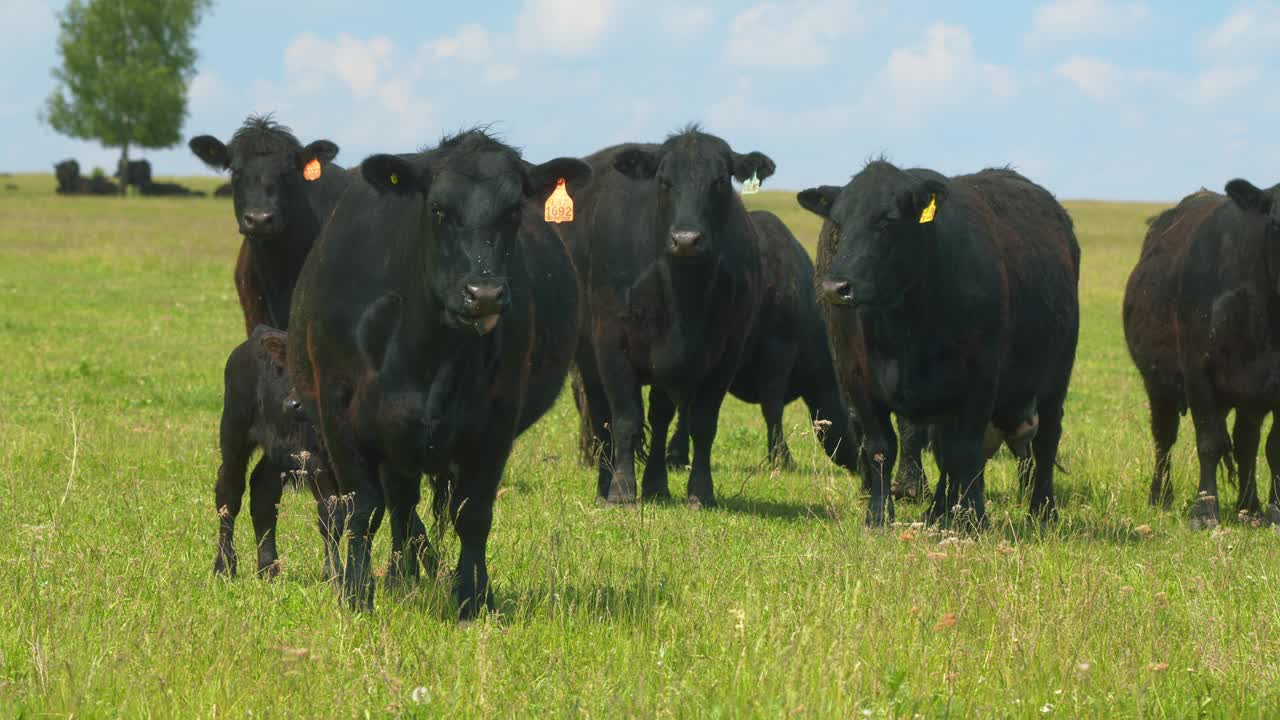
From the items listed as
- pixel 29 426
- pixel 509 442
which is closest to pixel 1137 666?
pixel 509 442

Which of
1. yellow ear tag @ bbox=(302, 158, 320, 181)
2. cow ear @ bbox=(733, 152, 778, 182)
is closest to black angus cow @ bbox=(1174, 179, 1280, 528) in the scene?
cow ear @ bbox=(733, 152, 778, 182)

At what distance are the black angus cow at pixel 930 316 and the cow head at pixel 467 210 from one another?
8.47ft

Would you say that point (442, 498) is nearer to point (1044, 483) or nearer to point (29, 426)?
point (1044, 483)

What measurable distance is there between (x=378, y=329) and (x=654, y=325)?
4432 mm

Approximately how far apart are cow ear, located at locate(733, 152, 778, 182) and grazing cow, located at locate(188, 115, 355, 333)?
3024 millimetres

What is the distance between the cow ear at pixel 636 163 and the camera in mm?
10555

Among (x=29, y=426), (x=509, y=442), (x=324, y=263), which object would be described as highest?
(x=324, y=263)

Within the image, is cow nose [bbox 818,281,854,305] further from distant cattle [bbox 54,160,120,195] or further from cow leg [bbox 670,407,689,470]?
distant cattle [bbox 54,160,120,195]

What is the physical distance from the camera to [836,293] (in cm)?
839

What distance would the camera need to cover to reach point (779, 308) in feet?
40.1

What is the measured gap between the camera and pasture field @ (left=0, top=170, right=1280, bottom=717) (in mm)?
5125

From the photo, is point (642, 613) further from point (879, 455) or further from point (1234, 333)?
point (1234, 333)

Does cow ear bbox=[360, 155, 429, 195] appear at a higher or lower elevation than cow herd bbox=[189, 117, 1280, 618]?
higher

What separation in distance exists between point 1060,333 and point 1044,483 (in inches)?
44.7
